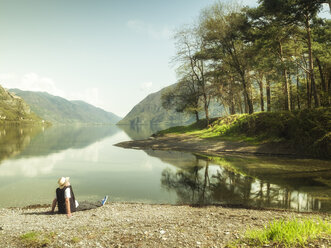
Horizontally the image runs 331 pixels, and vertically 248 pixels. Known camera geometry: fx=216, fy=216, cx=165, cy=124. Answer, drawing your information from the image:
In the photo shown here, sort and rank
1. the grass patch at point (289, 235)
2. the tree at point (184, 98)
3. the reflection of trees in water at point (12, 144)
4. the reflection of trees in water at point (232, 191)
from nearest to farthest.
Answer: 1. the grass patch at point (289, 235)
2. the reflection of trees in water at point (232, 191)
3. the reflection of trees in water at point (12, 144)
4. the tree at point (184, 98)

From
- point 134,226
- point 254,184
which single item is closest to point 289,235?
point 134,226

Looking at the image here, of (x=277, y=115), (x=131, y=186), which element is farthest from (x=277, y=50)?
(x=131, y=186)

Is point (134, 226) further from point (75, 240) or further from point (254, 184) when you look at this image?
point (254, 184)

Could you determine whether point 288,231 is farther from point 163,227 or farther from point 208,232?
point 163,227

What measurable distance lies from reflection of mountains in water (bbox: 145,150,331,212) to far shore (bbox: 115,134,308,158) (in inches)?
169

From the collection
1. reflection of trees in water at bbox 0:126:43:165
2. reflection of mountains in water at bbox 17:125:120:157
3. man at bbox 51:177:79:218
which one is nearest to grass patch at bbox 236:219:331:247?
man at bbox 51:177:79:218

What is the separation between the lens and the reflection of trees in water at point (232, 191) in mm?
12844

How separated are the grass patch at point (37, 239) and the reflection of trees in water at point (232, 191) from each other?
7.79 metres

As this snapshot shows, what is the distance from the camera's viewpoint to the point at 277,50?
3503cm

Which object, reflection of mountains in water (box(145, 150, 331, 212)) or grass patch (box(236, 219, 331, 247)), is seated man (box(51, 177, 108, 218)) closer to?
reflection of mountains in water (box(145, 150, 331, 212))

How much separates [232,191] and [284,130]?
65.9 ft

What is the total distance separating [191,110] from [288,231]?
51.3 m

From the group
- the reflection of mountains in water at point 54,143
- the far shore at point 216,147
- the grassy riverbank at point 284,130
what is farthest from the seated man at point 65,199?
the reflection of mountains in water at point 54,143

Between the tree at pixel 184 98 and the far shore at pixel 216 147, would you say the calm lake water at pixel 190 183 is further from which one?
the tree at pixel 184 98
